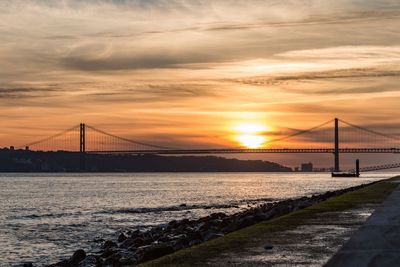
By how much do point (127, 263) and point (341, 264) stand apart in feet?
23.9

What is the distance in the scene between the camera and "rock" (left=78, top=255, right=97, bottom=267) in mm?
20406

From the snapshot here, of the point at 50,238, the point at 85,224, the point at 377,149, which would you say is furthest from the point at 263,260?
the point at 377,149

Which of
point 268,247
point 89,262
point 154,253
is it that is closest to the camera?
point 268,247

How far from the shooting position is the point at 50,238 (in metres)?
32.1

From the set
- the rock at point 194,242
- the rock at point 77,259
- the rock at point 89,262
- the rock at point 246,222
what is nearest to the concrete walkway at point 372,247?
the rock at point 194,242

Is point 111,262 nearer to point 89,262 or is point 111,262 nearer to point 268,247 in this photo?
point 89,262

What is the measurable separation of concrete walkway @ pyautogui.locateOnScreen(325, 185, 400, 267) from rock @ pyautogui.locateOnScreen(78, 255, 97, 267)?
300 inches

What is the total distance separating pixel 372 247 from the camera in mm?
14172

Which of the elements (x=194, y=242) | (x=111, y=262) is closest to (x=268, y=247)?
(x=111, y=262)

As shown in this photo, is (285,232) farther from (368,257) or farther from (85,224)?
(85,224)

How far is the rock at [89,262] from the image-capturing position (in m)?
20.4

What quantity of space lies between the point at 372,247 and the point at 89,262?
958 cm

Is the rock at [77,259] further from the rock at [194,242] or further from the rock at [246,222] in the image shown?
the rock at [246,222]

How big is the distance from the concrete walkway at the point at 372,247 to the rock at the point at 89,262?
762cm
